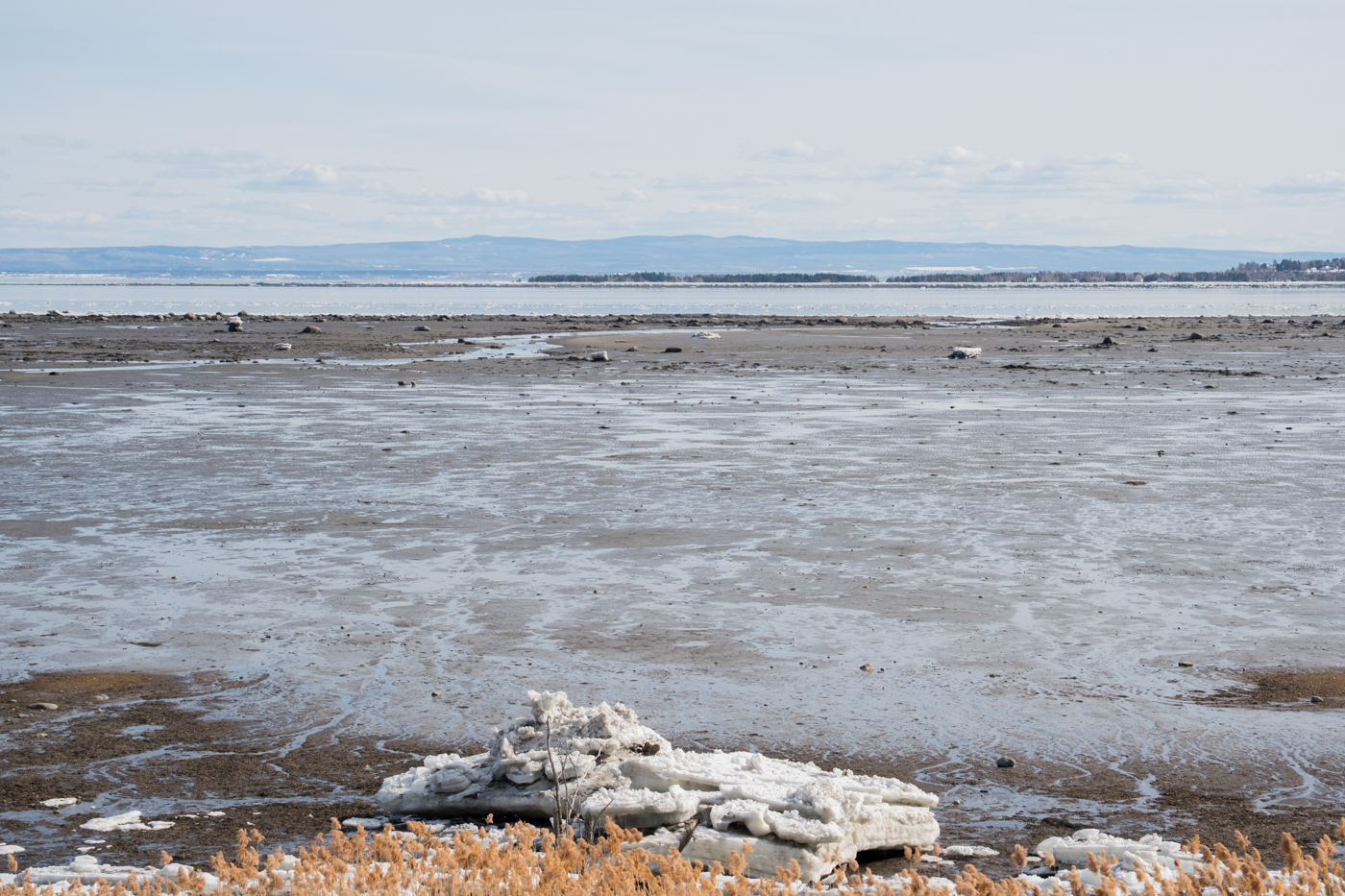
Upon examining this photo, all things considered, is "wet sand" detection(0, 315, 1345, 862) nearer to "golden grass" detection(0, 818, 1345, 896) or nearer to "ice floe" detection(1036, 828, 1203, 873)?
"ice floe" detection(1036, 828, 1203, 873)

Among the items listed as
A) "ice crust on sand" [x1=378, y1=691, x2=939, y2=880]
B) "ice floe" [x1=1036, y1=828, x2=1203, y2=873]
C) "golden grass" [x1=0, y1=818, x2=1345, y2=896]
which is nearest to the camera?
"golden grass" [x1=0, y1=818, x2=1345, y2=896]

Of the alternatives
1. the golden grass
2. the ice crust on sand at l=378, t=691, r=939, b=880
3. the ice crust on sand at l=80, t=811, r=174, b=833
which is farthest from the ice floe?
the ice crust on sand at l=80, t=811, r=174, b=833

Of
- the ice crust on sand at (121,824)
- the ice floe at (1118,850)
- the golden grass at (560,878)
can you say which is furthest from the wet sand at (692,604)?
the golden grass at (560,878)

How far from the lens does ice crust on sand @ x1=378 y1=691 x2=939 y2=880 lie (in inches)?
242

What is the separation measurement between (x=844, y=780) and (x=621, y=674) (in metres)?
2.97

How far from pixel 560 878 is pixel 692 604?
20.5ft

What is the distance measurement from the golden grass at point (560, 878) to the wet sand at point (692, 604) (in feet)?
3.95

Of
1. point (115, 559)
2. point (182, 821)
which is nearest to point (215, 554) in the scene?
point (115, 559)

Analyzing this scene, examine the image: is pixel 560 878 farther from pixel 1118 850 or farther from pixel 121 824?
pixel 121 824

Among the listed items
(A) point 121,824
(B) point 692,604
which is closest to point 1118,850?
(A) point 121,824

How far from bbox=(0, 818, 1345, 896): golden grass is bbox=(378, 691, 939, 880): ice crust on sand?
0.48 m

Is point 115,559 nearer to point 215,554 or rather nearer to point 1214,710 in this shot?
point 215,554

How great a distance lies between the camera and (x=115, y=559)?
42.3ft

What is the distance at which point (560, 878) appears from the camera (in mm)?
5020
